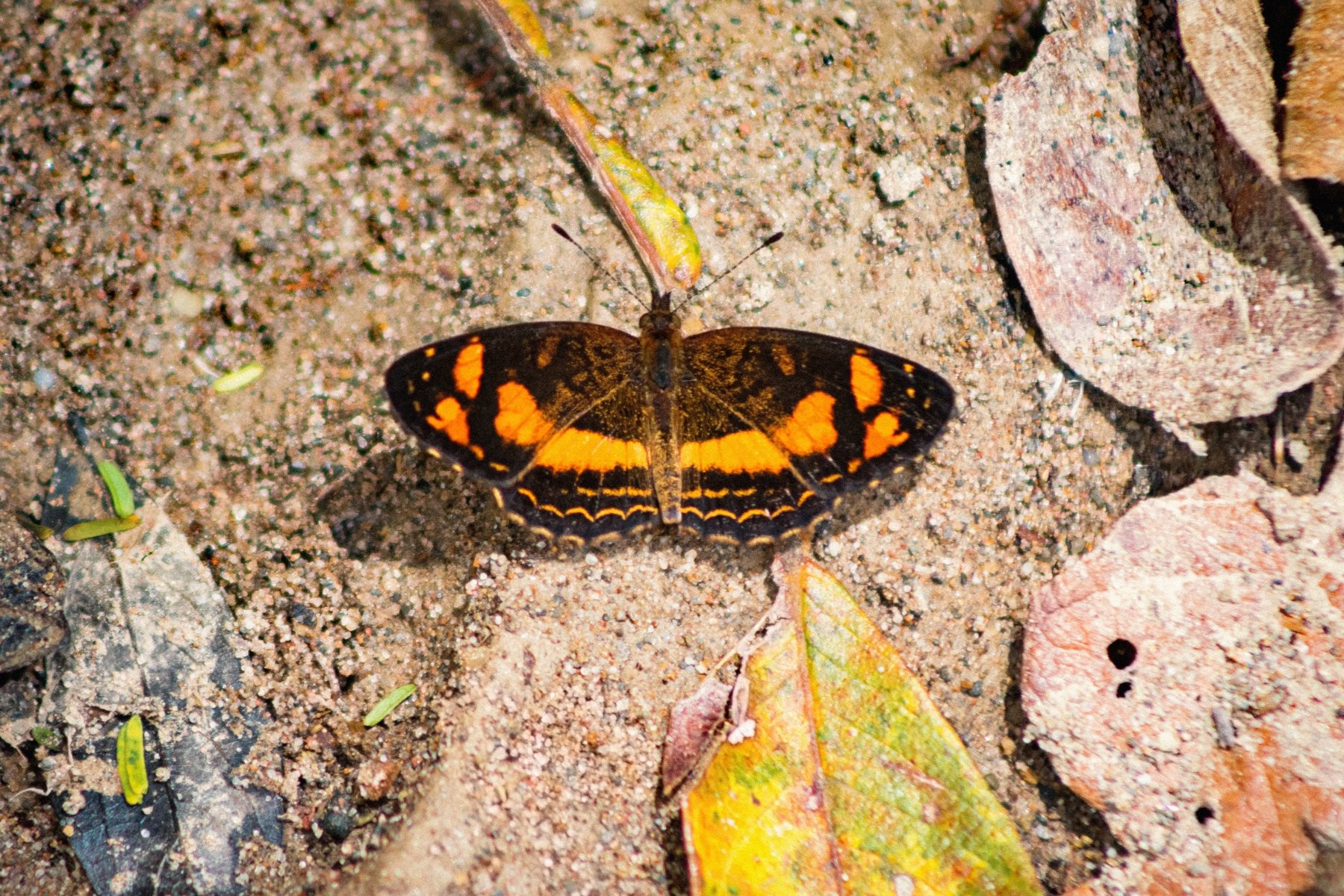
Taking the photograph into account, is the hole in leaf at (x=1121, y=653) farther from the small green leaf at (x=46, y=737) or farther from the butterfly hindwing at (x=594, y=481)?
the small green leaf at (x=46, y=737)

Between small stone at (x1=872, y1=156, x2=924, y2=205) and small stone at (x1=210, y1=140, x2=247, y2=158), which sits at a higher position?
small stone at (x1=210, y1=140, x2=247, y2=158)

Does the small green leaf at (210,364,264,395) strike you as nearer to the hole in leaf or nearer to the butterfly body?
the butterfly body

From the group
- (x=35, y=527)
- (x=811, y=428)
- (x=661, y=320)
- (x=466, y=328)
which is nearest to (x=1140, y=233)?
(x=811, y=428)

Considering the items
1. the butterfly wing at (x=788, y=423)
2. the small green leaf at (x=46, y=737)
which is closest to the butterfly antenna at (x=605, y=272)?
the butterfly wing at (x=788, y=423)

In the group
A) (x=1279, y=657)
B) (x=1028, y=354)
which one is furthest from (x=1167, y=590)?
(x=1028, y=354)

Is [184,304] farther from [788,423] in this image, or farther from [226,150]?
[788,423]

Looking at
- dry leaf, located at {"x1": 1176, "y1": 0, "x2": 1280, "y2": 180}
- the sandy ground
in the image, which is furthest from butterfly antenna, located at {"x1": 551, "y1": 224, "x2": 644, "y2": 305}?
dry leaf, located at {"x1": 1176, "y1": 0, "x2": 1280, "y2": 180}
